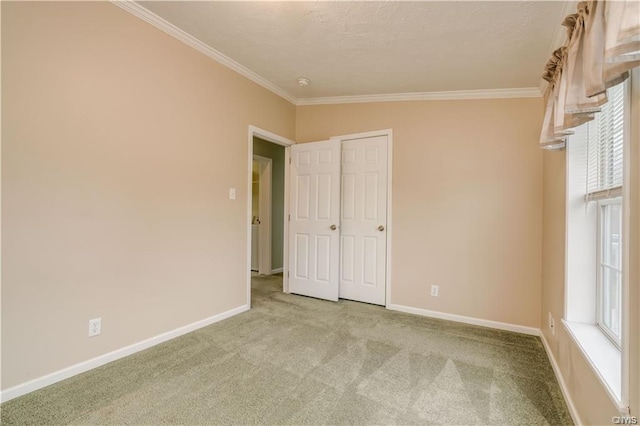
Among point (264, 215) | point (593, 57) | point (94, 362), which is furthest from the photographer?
point (264, 215)

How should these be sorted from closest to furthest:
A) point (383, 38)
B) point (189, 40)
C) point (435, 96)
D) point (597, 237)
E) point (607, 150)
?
point (607, 150) < point (597, 237) < point (383, 38) < point (189, 40) < point (435, 96)

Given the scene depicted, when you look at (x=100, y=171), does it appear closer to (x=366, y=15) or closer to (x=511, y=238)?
(x=366, y=15)

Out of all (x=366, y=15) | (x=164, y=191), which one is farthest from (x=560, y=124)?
(x=164, y=191)

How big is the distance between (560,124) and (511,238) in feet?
5.36

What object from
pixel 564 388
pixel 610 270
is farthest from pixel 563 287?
pixel 564 388

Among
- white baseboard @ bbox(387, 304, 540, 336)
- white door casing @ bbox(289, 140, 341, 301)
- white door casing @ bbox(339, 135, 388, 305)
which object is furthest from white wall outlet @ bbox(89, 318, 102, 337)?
white baseboard @ bbox(387, 304, 540, 336)

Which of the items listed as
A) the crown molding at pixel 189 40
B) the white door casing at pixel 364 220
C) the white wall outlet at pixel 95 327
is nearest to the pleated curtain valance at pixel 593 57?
the white door casing at pixel 364 220

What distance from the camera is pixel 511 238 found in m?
2.91

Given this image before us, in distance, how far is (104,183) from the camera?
204 cm

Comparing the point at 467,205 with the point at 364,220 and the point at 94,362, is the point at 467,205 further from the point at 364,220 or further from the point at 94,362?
the point at 94,362

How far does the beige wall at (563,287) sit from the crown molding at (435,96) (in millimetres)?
723

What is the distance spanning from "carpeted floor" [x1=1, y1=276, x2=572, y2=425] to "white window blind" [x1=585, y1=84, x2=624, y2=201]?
1.26 metres

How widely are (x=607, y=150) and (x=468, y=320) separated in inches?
81.7

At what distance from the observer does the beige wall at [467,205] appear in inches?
113
